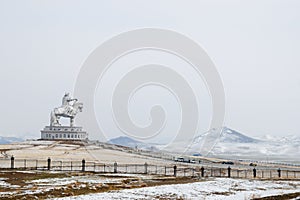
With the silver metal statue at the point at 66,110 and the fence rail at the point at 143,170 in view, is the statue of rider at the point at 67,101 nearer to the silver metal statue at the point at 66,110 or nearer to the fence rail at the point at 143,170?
the silver metal statue at the point at 66,110

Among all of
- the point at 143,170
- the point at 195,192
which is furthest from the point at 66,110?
the point at 195,192

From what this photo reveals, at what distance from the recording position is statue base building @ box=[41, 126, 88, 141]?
4348 inches

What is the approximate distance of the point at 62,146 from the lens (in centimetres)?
9431

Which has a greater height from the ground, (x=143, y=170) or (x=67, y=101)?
(x=67, y=101)

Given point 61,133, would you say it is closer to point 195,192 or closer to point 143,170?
point 143,170

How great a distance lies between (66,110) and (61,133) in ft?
20.0

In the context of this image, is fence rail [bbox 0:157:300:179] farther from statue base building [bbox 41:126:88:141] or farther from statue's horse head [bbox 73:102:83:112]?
statue's horse head [bbox 73:102:83:112]

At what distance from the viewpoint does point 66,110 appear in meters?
113

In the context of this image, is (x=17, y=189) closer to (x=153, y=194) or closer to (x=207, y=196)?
(x=153, y=194)

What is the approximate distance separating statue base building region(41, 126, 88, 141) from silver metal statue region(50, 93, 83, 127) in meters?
1.77

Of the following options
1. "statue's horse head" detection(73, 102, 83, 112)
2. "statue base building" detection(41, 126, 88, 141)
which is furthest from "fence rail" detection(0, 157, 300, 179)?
"statue's horse head" detection(73, 102, 83, 112)

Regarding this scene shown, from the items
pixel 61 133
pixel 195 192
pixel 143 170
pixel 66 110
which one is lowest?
pixel 143 170

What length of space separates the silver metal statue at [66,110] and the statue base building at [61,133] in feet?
5.82

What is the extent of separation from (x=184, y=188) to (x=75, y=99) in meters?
87.3
